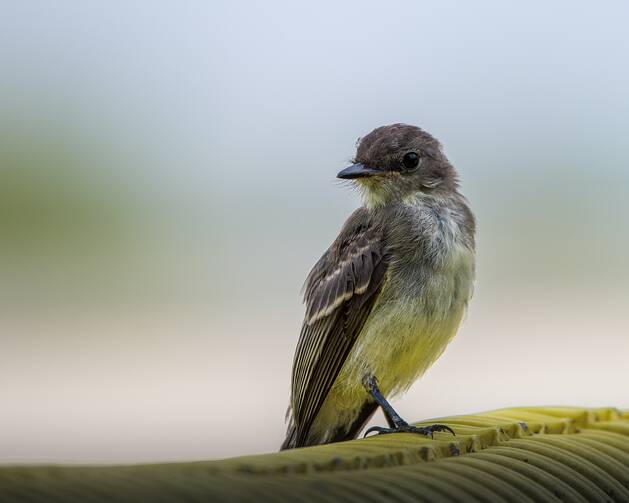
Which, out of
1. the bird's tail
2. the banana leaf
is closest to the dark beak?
the bird's tail

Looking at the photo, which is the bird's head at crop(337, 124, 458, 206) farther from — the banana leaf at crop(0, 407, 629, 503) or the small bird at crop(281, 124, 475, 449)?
the banana leaf at crop(0, 407, 629, 503)

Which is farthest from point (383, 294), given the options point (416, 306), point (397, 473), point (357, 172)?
point (397, 473)

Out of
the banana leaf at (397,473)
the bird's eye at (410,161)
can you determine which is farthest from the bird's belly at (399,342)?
the banana leaf at (397,473)

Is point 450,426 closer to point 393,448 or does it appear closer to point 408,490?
point 393,448

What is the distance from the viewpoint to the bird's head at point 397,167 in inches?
173

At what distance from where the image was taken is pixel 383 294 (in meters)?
4.02

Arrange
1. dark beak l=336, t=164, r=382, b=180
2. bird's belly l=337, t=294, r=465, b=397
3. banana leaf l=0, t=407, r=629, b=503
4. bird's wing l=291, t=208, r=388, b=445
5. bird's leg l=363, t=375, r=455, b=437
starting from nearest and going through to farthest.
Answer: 1. banana leaf l=0, t=407, r=629, b=503
2. bird's leg l=363, t=375, r=455, b=437
3. bird's belly l=337, t=294, r=465, b=397
4. bird's wing l=291, t=208, r=388, b=445
5. dark beak l=336, t=164, r=382, b=180

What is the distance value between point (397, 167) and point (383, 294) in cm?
74

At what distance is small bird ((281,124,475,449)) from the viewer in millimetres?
3955

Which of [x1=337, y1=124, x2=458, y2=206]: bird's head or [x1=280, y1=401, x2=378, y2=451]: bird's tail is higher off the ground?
[x1=337, y1=124, x2=458, y2=206]: bird's head

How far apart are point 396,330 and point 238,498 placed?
2.64 m

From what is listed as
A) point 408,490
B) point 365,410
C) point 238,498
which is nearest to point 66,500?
point 238,498

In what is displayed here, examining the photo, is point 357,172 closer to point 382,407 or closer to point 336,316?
point 336,316

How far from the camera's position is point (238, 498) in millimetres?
1338
